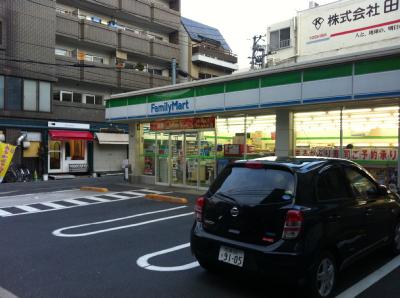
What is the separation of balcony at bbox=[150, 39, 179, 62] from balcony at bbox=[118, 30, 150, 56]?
0.49 metres

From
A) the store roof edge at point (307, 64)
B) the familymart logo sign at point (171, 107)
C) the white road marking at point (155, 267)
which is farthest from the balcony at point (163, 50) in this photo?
the white road marking at point (155, 267)

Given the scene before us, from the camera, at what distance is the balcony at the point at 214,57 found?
1362 inches

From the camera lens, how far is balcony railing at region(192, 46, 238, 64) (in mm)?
34625

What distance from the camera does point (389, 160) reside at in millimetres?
10844

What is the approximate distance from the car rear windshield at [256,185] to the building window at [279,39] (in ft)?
99.9

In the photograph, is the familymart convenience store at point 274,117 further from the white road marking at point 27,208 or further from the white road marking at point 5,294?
the white road marking at point 5,294

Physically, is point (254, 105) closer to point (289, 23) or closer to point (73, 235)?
point (73, 235)

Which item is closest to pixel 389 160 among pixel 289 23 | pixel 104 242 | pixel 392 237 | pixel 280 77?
pixel 280 77

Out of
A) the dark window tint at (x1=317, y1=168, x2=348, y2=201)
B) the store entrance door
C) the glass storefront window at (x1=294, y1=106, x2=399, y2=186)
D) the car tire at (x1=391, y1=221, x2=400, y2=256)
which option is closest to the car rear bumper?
the dark window tint at (x1=317, y1=168, x2=348, y2=201)

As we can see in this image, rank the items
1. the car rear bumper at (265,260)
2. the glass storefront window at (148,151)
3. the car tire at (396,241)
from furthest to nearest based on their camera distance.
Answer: the glass storefront window at (148,151), the car tire at (396,241), the car rear bumper at (265,260)

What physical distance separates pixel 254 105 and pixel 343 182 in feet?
25.4

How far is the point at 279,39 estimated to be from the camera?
34469mm

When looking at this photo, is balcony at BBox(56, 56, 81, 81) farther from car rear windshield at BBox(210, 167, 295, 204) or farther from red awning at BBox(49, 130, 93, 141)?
car rear windshield at BBox(210, 167, 295, 204)

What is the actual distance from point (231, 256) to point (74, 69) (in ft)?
77.9
